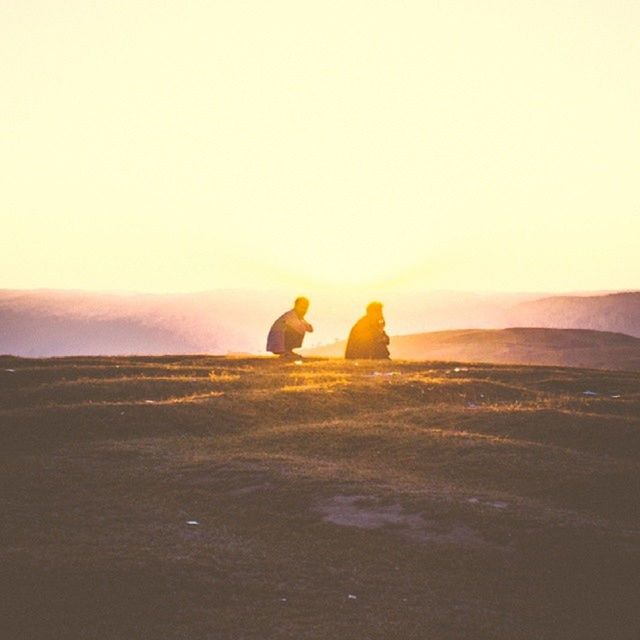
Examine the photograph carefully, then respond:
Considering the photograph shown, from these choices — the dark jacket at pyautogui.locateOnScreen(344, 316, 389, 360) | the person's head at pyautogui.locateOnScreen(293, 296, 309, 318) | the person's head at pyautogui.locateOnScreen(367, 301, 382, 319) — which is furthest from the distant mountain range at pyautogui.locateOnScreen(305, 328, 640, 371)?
the person's head at pyautogui.locateOnScreen(367, 301, 382, 319)

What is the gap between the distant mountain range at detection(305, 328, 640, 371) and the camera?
51125mm

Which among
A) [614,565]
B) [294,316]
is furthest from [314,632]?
[294,316]

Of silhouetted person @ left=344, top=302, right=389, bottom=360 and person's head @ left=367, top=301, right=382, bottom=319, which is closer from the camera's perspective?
person's head @ left=367, top=301, right=382, bottom=319

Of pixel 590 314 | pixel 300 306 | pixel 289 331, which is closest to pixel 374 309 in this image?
pixel 300 306

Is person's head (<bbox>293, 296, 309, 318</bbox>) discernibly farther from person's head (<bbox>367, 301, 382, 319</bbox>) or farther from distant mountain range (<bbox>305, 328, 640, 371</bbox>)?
distant mountain range (<bbox>305, 328, 640, 371</bbox>)

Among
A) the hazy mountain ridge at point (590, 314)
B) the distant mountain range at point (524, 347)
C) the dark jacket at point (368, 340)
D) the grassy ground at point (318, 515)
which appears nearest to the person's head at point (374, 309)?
the dark jacket at point (368, 340)

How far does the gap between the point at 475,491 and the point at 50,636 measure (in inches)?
270

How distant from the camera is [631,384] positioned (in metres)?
26.6

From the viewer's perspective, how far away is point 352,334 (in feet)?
110

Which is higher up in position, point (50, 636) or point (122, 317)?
point (122, 317)

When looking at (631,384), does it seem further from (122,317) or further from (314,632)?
(122,317)

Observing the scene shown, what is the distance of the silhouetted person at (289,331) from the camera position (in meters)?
32.9

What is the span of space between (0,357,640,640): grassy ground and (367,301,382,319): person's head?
971 cm

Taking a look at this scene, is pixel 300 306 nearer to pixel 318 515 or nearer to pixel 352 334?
pixel 352 334
